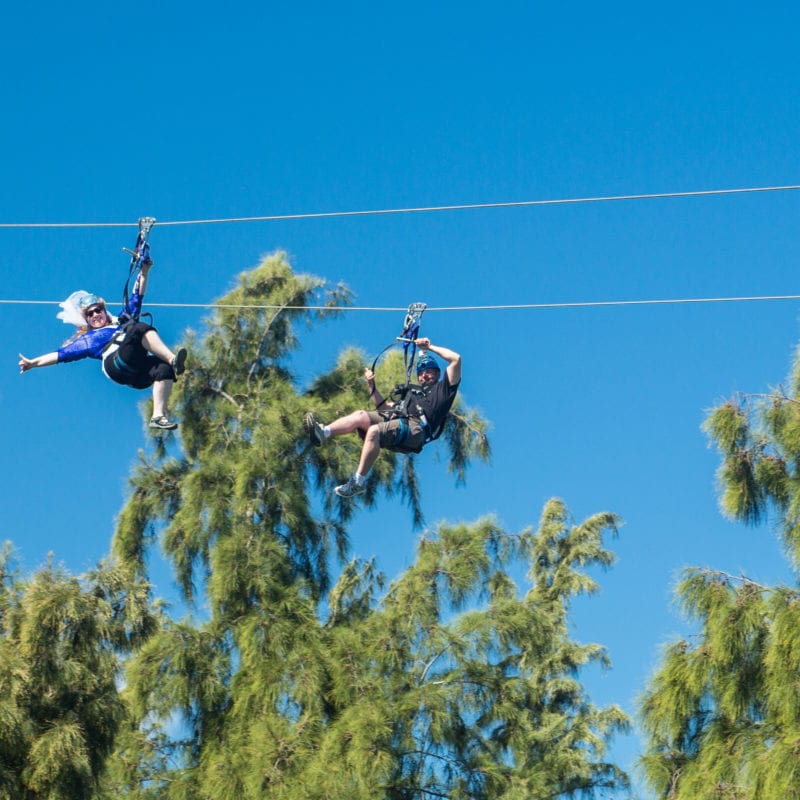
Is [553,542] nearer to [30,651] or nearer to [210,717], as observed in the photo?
[210,717]

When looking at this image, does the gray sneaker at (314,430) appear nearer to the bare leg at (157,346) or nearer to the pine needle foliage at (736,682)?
the bare leg at (157,346)

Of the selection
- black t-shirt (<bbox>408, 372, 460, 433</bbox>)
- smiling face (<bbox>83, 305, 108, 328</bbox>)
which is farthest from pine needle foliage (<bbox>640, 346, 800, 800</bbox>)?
smiling face (<bbox>83, 305, 108, 328</bbox>)

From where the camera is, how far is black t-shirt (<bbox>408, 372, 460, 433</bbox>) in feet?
42.5

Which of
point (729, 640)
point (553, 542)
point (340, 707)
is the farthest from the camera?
point (553, 542)

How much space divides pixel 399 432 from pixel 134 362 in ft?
6.39

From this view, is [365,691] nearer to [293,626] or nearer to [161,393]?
[293,626]

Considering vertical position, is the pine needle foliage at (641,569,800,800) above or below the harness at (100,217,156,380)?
below

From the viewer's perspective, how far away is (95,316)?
13195 millimetres

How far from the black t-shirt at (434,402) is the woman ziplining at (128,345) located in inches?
66.6

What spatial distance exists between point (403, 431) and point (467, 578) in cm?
485

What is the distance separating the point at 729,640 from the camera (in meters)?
13.7

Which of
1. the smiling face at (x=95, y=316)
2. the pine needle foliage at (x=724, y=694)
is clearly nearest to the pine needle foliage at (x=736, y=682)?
the pine needle foliage at (x=724, y=694)

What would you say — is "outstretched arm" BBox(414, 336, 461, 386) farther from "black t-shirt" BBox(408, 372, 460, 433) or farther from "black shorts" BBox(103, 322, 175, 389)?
"black shorts" BBox(103, 322, 175, 389)

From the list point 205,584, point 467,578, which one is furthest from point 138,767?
point 467,578
